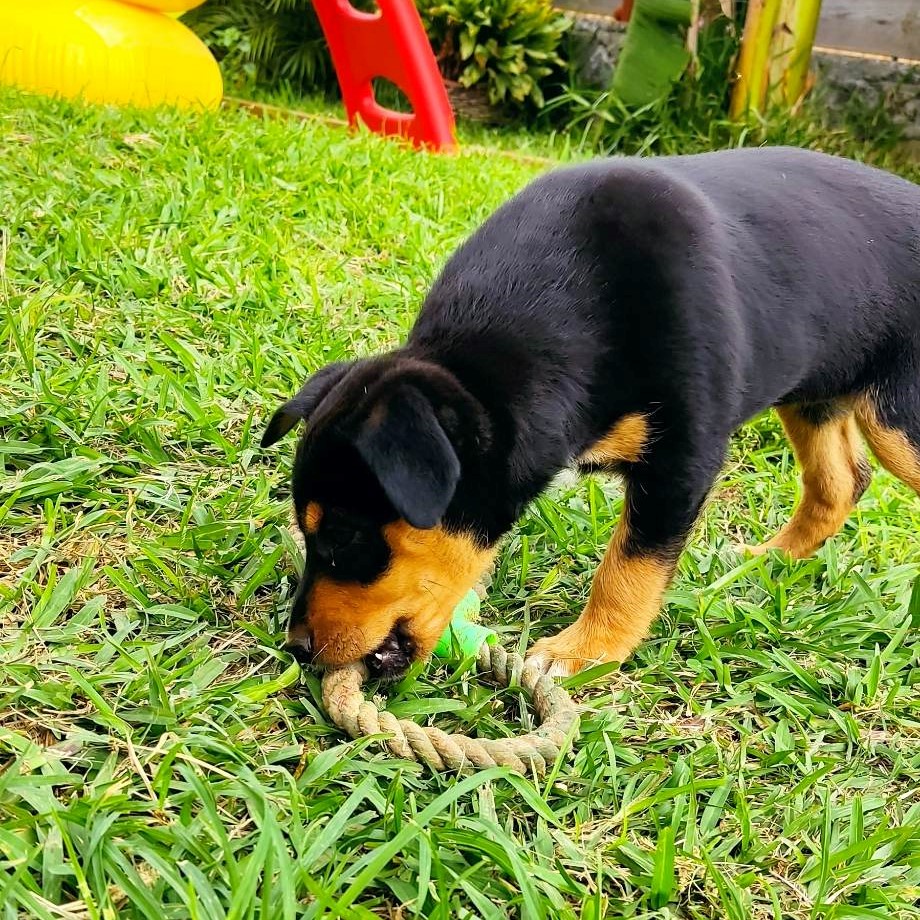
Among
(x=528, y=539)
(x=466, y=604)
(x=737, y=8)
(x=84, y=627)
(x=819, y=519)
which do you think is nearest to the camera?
(x=84, y=627)

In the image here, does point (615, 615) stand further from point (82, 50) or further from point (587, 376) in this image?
point (82, 50)

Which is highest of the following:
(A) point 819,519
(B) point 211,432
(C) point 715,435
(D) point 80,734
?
(C) point 715,435

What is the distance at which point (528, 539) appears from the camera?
3.35 m

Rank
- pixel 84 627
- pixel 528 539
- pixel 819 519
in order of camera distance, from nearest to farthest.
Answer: pixel 84 627 → pixel 528 539 → pixel 819 519

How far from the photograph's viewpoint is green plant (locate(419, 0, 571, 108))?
10.3 m

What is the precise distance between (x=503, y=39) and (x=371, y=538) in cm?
939

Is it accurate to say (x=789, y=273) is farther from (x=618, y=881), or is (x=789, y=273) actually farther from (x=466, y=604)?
(x=618, y=881)

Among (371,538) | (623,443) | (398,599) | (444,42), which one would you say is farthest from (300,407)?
(444,42)

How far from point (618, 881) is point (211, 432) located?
2.05 metres

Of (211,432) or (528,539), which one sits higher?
(211,432)

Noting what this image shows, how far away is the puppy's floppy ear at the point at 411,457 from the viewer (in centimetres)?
205

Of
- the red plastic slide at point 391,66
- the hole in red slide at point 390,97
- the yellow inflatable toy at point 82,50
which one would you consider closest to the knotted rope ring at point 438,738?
the yellow inflatable toy at point 82,50

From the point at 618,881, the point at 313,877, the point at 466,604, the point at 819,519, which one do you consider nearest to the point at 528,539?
the point at 466,604

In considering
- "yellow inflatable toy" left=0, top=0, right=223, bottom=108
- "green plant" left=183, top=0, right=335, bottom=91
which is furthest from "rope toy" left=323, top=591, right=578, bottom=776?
"green plant" left=183, top=0, right=335, bottom=91
